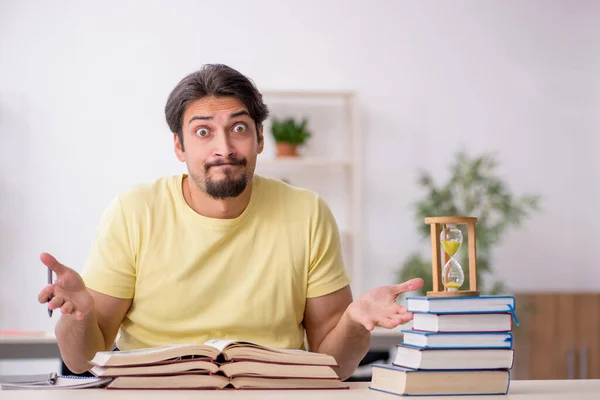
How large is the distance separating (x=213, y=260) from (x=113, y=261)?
237mm

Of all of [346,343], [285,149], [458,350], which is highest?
[285,149]

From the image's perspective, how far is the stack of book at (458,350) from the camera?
138 cm

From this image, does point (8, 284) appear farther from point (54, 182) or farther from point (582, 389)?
point (582, 389)

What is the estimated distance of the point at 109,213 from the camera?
203 centimetres

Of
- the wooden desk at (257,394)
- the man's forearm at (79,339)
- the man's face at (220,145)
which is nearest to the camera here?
the wooden desk at (257,394)

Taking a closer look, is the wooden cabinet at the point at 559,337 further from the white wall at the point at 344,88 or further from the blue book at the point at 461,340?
the blue book at the point at 461,340

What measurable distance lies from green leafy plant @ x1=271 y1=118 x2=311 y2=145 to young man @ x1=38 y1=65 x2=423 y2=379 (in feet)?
9.49

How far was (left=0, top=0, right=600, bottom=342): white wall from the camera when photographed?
507 centimetres

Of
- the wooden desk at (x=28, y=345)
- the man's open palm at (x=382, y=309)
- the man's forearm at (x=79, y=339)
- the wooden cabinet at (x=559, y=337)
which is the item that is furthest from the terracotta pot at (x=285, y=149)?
the man's open palm at (x=382, y=309)

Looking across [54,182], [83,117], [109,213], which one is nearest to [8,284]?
[54,182]

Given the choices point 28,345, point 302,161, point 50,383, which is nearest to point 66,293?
point 50,383

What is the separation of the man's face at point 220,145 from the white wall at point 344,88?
10.5 feet

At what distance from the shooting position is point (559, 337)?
16.6 feet

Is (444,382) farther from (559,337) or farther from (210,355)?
(559,337)
